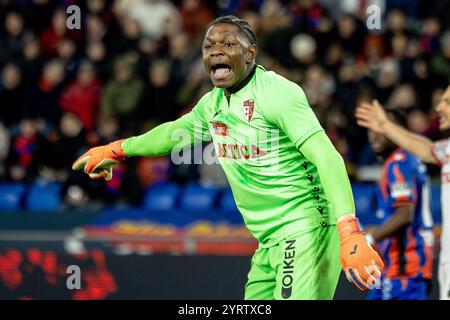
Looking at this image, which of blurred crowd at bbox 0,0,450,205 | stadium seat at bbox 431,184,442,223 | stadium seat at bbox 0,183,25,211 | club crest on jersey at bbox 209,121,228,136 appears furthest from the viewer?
blurred crowd at bbox 0,0,450,205

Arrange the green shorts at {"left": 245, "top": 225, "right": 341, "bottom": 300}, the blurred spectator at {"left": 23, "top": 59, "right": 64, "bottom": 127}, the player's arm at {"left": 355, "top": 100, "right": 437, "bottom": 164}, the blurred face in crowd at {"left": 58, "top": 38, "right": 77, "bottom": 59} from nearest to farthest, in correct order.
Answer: the green shorts at {"left": 245, "top": 225, "right": 341, "bottom": 300}
the player's arm at {"left": 355, "top": 100, "right": 437, "bottom": 164}
the blurred spectator at {"left": 23, "top": 59, "right": 64, "bottom": 127}
the blurred face in crowd at {"left": 58, "top": 38, "right": 77, "bottom": 59}

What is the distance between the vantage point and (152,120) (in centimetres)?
1302

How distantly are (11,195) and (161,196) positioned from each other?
1813 millimetres

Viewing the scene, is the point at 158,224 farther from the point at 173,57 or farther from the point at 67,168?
the point at 173,57

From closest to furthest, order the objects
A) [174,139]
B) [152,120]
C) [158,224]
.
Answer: [174,139], [158,224], [152,120]

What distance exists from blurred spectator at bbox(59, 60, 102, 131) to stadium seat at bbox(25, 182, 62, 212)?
4.32ft

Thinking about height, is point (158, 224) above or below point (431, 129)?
below

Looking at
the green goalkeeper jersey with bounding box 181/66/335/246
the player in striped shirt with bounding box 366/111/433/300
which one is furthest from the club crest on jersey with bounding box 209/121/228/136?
the player in striped shirt with bounding box 366/111/433/300

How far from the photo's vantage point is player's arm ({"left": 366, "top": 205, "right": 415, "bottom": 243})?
7578mm

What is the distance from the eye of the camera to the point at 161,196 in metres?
Answer: 11.9

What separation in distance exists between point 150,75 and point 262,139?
7786 mm

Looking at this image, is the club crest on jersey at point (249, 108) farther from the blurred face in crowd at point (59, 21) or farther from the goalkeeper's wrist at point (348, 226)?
the blurred face in crowd at point (59, 21)

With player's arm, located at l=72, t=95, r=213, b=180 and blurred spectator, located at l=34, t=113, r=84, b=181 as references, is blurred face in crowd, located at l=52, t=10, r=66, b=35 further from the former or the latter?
player's arm, located at l=72, t=95, r=213, b=180
